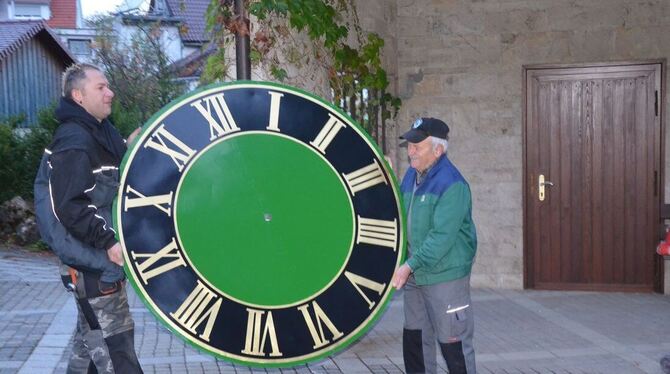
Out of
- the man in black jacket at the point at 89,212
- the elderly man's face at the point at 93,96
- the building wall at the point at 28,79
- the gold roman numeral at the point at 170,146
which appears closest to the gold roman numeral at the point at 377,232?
the gold roman numeral at the point at 170,146

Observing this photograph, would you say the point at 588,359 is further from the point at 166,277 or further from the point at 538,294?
the point at 166,277

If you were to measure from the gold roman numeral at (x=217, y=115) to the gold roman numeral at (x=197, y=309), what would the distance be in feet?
1.91

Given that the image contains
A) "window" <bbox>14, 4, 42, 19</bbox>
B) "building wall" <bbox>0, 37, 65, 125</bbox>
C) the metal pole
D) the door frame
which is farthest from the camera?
"window" <bbox>14, 4, 42, 19</bbox>

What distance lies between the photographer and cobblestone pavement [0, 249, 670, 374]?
17.8ft

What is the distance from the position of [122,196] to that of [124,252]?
0.69 ft

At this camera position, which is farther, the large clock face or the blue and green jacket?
the blue and green jacket

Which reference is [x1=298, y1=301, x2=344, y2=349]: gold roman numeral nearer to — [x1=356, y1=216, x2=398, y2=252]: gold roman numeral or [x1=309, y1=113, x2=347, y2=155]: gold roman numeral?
[x1=356, y1=216, x2=398, y2=252]: gold roman numeral

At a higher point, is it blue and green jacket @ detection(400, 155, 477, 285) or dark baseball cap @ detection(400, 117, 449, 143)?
dark baseball cap @ detection(400, 117, 449, 143)

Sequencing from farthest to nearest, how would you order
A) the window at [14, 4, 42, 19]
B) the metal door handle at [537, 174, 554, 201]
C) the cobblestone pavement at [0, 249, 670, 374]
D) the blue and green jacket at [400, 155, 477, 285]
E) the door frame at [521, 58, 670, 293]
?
1. the window at [14, 4, 42, 19]
2. the metal door handle at [537, 174, 554, 201]
3. the door frame at [521, 58, 670, 293]
4. the cobblestone pavement at [0, 249, 670, 374]
5. the blue and green jacket at [400, 155, 477, 285]

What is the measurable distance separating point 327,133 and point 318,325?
0.75 meters

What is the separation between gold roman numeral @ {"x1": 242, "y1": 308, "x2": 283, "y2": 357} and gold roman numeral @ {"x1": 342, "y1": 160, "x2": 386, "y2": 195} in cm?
60

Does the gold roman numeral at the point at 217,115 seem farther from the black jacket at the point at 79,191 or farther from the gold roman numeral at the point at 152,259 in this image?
the black jacket at the point at 79,191

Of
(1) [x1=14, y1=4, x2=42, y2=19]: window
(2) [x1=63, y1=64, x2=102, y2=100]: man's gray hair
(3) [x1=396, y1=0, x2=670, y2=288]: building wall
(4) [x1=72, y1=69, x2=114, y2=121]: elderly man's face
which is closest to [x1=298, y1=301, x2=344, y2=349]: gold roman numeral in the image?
(4) [x1=72, y1=69, x2=114, y2=121]: elderly man's face

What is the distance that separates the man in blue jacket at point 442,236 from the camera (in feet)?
13.0
